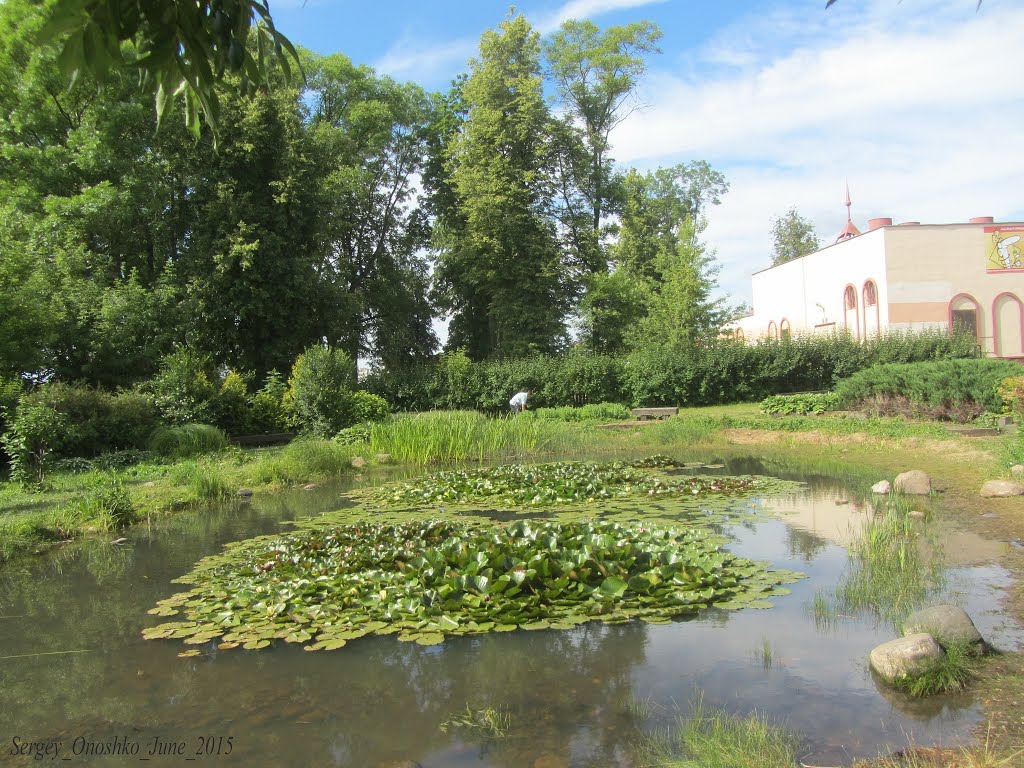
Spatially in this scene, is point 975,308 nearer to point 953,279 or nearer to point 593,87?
point 953,279

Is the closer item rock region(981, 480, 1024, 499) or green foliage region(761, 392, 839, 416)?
rock region(981, 480, 1024, 499)

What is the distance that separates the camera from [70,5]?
228cm

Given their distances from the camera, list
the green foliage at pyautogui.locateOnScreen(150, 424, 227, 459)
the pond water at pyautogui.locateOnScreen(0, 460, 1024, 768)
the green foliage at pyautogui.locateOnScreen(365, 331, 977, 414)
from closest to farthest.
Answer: the pond water at pyautogui.locateOnScreen(0, 460, 1024, 768) < the green foliage at pyautogui.locateOnScreen(150, 424, 227, 459) < the green foliage at pyautogui.locateOnScreen(365, 331, 977, 414)

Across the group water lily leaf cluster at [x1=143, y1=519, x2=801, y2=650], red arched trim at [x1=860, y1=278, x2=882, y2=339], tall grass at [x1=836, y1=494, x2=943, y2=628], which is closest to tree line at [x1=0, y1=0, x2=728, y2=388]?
red arched trim at [x1=860, y1=278, x2=882, y2=339]

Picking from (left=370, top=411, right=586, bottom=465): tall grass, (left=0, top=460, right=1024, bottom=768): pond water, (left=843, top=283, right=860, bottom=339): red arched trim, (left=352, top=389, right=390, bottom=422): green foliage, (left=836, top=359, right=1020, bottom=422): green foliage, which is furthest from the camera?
(left=843, top=283, right=860, bottom=339): red arched trim

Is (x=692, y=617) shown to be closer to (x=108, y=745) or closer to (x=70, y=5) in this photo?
(x=108, y=745)

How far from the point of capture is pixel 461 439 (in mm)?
17031

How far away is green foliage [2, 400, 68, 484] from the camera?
13.1 metres

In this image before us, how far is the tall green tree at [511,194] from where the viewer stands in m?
32.3

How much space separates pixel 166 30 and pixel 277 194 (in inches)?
992

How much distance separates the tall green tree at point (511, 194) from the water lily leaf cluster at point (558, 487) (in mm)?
19192

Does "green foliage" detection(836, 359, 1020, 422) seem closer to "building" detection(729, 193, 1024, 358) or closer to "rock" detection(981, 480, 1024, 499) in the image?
"rock" detection(981, 480, 1024, 499)

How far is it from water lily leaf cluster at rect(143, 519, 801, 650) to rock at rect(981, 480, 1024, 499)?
450 cm

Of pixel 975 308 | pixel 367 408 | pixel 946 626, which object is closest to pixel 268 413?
pixel 367 408
